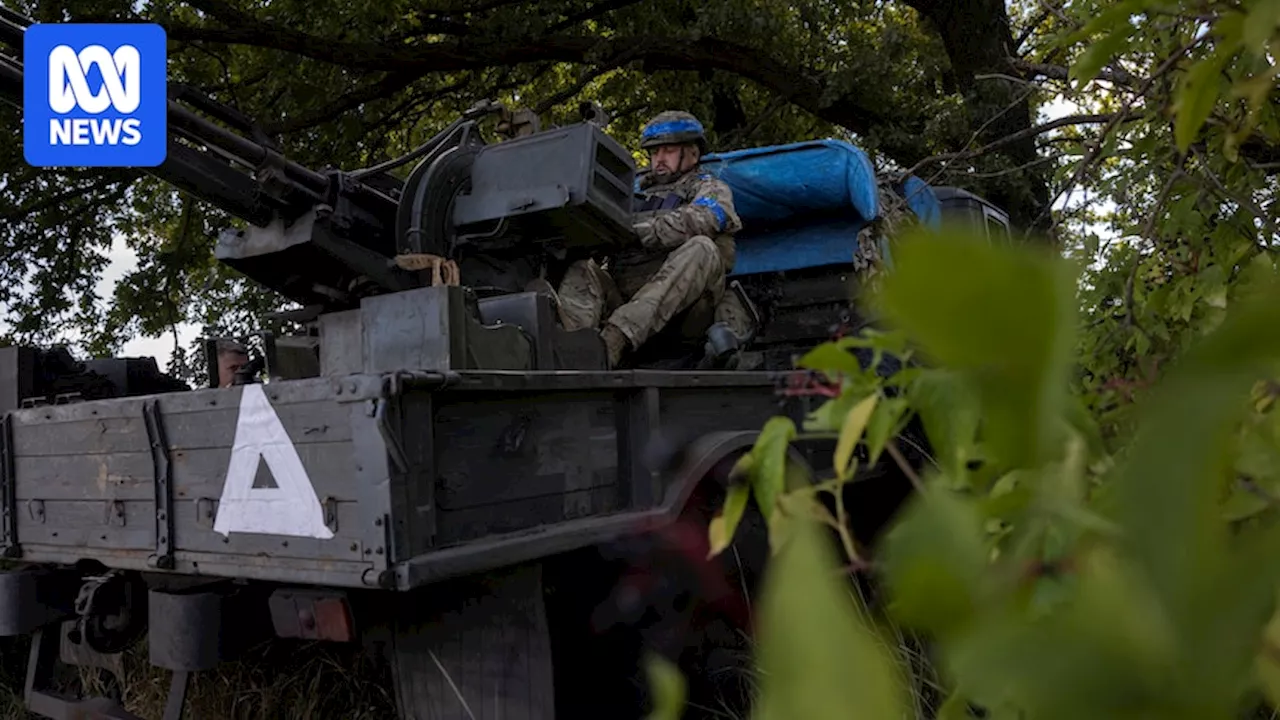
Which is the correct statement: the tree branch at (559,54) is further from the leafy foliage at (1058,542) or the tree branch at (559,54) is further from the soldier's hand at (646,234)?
the leafy foliage at (1058,542)

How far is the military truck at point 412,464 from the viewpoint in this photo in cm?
271

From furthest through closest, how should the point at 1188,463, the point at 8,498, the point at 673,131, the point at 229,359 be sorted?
the point at 673,131 < the point at 229,359 < the point at 8,498 < the point at 1188,463

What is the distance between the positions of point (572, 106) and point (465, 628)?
10.3 m

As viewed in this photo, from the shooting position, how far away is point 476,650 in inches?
121

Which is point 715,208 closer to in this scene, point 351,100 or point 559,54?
point 559,54

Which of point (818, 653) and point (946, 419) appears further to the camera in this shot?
point (946, 419)

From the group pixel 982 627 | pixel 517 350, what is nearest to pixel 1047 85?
pixel 517 350

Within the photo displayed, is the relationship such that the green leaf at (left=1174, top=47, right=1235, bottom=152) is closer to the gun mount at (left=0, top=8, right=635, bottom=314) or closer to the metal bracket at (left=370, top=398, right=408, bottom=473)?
the metal bracket at (left=370, top=398, right=408, bottom=473)

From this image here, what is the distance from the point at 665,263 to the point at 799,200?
1.18 m

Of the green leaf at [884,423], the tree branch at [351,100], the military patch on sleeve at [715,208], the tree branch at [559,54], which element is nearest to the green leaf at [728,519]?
the green leaf at [884,423]

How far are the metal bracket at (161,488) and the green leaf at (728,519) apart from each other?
8.59 feet

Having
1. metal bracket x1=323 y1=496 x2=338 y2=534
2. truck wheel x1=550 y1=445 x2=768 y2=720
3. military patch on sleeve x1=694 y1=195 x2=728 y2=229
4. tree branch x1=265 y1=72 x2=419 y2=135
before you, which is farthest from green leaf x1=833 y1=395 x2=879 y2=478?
tree branch x1=265 y1=72 x2=419 y2=135

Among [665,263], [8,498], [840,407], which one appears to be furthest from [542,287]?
[840,407]

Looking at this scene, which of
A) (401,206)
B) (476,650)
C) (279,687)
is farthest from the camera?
(401,206)
